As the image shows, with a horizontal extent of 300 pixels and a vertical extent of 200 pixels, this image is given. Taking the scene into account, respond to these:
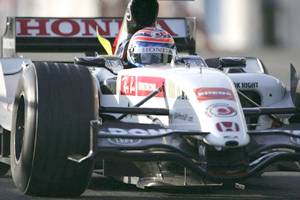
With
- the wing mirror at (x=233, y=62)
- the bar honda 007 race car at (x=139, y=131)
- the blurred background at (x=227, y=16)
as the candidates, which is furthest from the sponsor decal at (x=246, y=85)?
the blurred background at (x=227, y=16)

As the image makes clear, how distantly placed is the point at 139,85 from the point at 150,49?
2.80 ft

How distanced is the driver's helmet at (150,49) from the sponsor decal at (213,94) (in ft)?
4.91

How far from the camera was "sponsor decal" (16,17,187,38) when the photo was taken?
11.1 m

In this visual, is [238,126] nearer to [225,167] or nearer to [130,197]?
[225,167]

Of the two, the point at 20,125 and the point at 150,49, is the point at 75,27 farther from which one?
the point at 20,125

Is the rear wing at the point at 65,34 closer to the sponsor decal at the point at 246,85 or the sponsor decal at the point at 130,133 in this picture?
the sponsor decal at the point at 246,85

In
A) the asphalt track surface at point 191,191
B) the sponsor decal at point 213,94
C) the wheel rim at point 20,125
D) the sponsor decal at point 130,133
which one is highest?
the sponsor decal at point 213,94

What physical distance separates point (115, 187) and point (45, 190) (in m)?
1.31

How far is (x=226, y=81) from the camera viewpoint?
757cm

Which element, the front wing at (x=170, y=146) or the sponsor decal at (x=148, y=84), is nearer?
the front wing at (x=170, y=146)

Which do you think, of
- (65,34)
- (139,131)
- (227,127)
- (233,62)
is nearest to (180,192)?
(139,131)

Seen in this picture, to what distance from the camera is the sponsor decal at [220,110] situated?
23.3 feet

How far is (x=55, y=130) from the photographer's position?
693cm

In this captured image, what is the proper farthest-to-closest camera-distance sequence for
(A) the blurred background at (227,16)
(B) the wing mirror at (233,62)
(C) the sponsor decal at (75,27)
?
(A) the blurred background at (227,16) < (C) the sponsor decal at (75,27) < (B) the wing mirror at (233,62)
